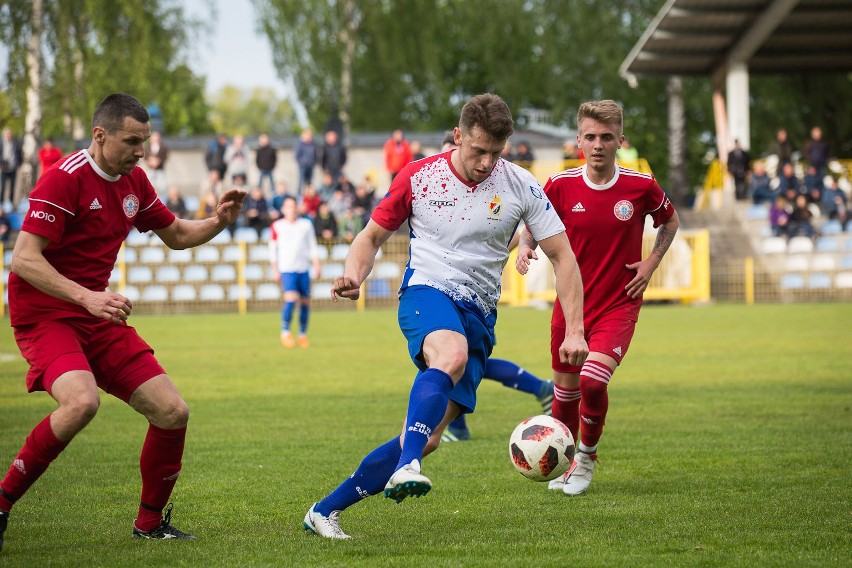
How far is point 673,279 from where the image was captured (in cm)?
2941

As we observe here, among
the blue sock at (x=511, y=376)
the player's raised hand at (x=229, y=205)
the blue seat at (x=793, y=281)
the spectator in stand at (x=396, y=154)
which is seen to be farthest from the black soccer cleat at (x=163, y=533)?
the blue seat at (x=793, y=281)

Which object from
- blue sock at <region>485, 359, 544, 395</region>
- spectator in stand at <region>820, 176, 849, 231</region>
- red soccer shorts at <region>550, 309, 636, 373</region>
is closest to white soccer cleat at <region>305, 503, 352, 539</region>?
red soccer shorts at <region>550, 309, 636, 373</region>

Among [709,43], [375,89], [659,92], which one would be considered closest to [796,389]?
[709,43]

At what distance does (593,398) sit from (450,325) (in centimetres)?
193

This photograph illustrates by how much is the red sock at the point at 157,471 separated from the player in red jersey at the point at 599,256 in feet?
8.20

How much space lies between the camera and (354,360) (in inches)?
650

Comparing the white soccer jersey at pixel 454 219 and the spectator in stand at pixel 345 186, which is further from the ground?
the white soccer jersey at pixel 454 219

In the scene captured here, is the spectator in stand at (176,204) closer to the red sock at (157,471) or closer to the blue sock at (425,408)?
the red sock at (157,471)

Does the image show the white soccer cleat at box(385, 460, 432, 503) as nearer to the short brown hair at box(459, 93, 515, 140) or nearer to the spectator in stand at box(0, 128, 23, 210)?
the short brown hair at box(459, 93, 515, 140)

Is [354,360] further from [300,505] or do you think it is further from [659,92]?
[659,92]

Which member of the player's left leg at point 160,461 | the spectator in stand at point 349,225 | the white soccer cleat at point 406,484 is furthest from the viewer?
the spectator in stand at point 349,225

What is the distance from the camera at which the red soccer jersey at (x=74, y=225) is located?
5.81 metres

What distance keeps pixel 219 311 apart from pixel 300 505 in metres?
22.5

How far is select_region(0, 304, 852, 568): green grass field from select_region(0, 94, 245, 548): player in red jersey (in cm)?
46
